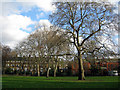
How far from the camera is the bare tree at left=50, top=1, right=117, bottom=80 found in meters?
20.6

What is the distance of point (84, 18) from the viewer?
22.3m

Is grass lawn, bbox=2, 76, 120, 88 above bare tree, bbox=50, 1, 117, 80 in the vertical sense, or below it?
below

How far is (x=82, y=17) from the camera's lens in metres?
22.4

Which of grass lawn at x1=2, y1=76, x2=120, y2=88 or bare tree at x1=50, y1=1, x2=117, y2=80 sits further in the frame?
bare tree at x1=50, y1=1, x2=117, y2=80

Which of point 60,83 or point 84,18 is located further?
point 84,18

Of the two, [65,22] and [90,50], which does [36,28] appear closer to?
[65,22]

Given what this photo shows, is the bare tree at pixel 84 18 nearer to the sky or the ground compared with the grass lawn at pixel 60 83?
nearer to the sky

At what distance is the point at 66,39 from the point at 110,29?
21.4 ft

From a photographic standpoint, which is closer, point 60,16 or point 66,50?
point 60,16

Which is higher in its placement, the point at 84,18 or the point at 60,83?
the point at 84,18

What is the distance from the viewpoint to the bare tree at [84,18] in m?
20.6

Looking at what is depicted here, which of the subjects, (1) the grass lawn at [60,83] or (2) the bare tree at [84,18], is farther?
(2) the bare tree at [84,18]

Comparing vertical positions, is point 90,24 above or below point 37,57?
above

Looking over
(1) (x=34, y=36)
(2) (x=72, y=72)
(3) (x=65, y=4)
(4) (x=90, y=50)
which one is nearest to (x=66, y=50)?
(4) (x=90, y=50)
